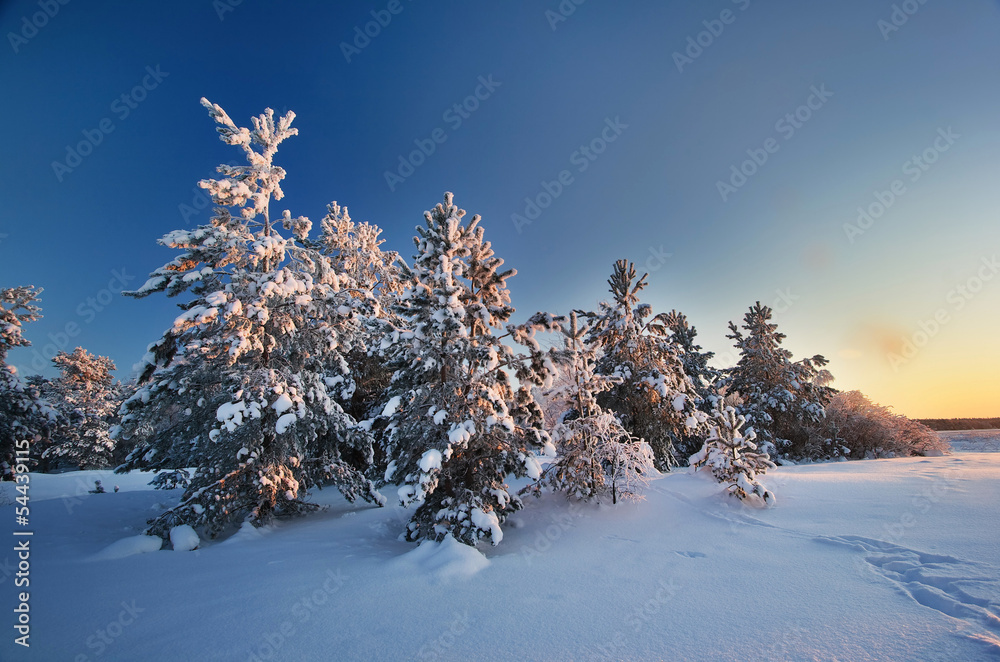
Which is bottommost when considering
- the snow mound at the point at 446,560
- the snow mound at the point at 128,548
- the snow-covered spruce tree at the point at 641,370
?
the snow mound at the point at 128,548

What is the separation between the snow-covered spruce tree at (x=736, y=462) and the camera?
25.3ft

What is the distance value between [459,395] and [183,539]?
20.0 feet

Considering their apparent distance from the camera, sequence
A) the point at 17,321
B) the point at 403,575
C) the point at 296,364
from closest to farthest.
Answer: the point at 403,575 → the point at 296,364 → the point at 17,321

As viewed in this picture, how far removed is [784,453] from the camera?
20.0 metres

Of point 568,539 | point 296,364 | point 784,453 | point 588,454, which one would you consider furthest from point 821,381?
point 296,364

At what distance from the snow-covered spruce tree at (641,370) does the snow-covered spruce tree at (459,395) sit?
21.7ft

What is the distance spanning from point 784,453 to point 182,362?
26.5 m

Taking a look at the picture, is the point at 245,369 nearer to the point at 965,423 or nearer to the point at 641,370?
the point at 641,370

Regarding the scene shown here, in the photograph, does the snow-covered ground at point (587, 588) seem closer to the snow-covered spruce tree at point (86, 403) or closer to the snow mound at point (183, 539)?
the snow mound at point (183, 539)

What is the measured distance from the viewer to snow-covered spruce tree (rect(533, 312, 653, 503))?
27.1 feet

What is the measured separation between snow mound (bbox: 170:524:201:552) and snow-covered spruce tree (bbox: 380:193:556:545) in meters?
A: 3.95

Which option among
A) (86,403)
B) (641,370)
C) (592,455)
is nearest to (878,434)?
(641,370)

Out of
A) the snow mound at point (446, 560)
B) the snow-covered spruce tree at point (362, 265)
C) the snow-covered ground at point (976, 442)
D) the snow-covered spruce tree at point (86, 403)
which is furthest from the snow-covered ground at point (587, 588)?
the snow-covered spruce tree at point (86, 403)

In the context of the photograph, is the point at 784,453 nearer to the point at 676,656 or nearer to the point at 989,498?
the point at 989,498
